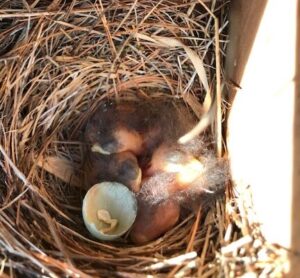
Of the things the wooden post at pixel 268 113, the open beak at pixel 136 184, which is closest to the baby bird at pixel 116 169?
the open beak at pixel 136 184

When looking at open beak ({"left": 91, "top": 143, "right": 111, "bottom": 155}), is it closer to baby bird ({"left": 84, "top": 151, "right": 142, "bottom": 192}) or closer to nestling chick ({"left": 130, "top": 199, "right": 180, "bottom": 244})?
baby bird ({"left": 84, "top": 151, "right": 142, "bottom": 192})

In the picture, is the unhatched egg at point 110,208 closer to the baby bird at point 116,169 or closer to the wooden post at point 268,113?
the baby bird at point 116,169

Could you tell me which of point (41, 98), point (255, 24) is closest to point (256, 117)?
point (255, 24)

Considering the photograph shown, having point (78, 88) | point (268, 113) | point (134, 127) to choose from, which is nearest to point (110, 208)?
point (134, 127)

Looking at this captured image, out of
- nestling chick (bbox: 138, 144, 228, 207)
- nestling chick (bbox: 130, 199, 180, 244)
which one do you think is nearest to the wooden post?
nestling chick (bbox: 138, 144, 228, 207)

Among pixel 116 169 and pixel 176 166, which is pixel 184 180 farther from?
pixel 116 169

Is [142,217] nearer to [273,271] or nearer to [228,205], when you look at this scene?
[228,205]
